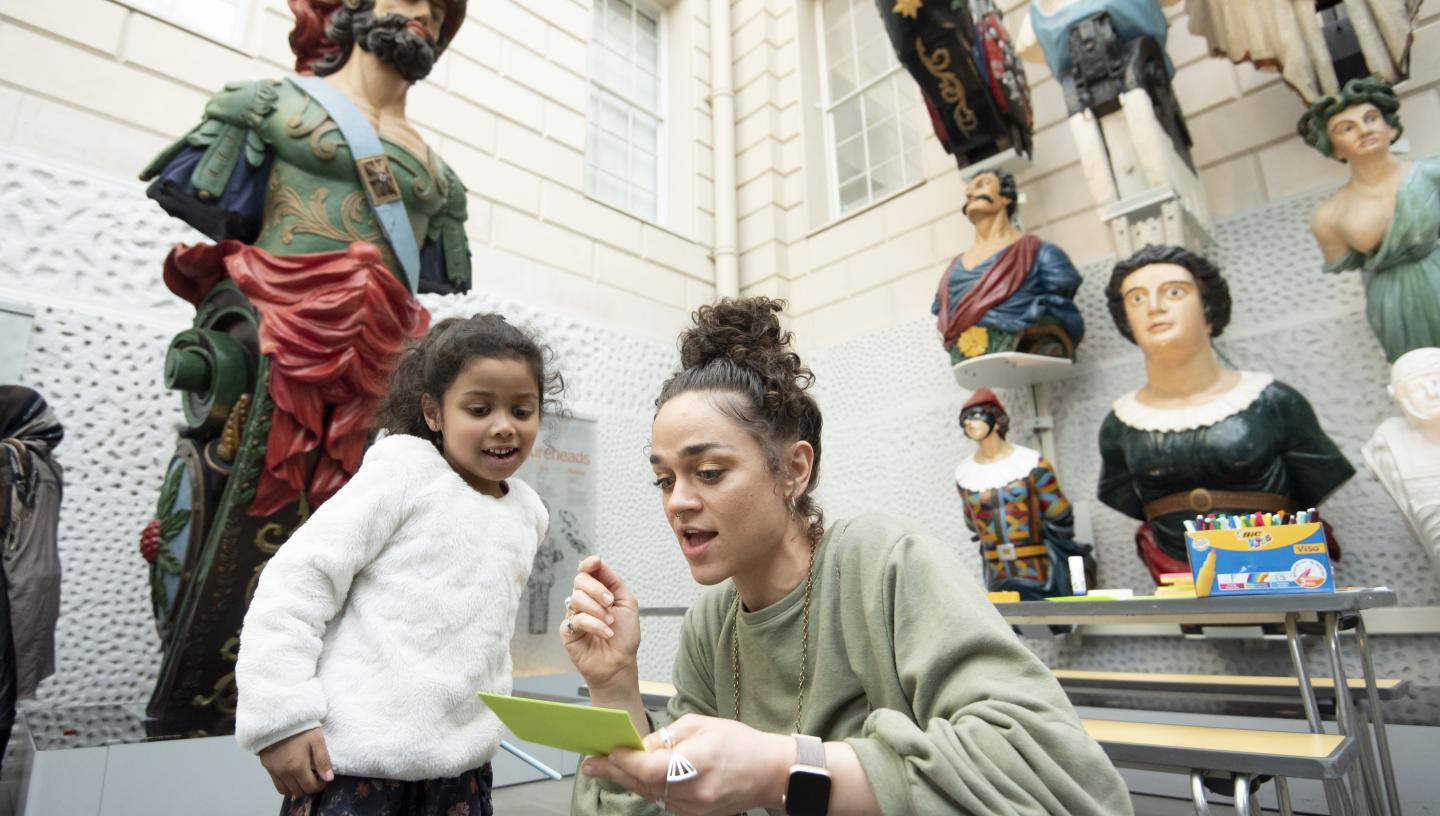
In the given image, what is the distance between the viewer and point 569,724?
2.09ft

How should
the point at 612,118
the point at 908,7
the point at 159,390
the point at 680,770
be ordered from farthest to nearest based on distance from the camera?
the point at 612,118 < the point at 908,7 < the point at 159,390 < the point at 680,770

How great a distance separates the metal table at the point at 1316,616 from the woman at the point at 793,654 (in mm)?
889

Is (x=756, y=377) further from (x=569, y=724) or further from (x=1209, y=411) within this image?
(x=1209, y=411)

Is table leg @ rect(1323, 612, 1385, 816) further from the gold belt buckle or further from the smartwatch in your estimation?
the gold belt buckle

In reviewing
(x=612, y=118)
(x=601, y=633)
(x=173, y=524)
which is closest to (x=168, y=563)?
(x=173, y=524)

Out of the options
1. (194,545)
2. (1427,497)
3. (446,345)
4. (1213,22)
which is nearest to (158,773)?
(194,545)

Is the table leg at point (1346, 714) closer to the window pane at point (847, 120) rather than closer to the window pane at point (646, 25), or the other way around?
the window pane at point (847, 120)

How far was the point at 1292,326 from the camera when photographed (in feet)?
10.3

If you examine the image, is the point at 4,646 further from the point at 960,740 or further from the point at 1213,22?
the point at 1213,22

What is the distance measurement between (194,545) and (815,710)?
1856 millimetres

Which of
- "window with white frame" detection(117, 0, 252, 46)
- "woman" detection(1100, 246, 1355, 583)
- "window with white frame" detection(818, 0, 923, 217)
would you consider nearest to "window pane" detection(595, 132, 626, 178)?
"window with white frame" detection(818, 0, 923, 217)

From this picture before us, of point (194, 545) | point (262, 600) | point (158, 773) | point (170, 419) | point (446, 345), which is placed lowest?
point (158, 773)

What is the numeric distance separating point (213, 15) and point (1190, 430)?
4427mm

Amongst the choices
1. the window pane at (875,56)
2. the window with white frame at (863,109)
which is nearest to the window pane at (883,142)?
the window with white frame at (863,109)
